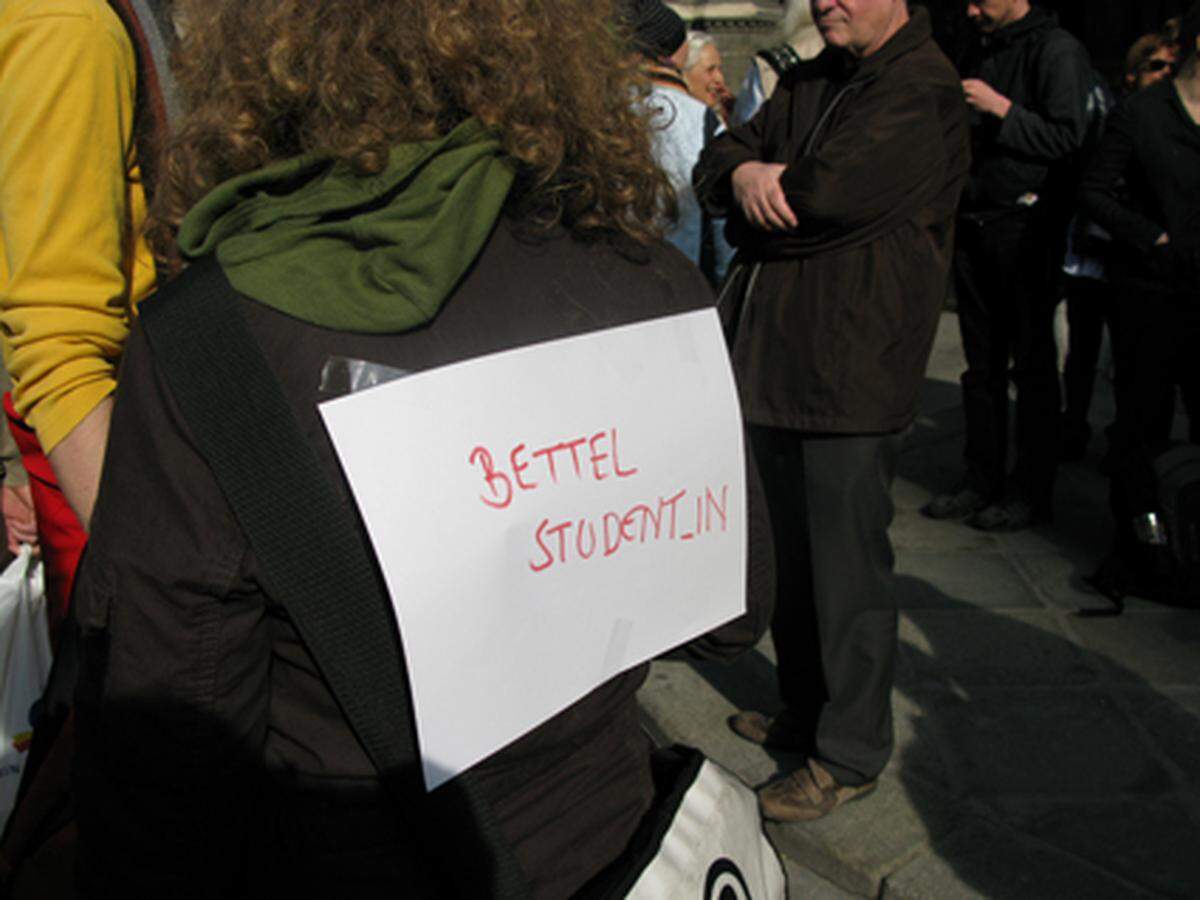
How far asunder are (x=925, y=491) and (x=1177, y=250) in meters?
1.64

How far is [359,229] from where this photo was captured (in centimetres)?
100

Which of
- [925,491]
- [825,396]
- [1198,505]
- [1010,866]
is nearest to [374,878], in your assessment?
[825,396]

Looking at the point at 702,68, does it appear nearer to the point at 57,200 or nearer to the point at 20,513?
the point at 20,513

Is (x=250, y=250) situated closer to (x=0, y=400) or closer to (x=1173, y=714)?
(x=0, y=400)

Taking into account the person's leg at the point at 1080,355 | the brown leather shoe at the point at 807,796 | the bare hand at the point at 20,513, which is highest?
the bare hand at the point at 20,513

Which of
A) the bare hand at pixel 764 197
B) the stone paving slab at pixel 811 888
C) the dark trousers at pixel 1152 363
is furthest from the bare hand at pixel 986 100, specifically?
the stone paving slab at pixel 811 888

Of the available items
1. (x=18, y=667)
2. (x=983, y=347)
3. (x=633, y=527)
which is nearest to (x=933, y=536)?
(x=983, y=347)

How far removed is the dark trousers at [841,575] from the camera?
8.51ft

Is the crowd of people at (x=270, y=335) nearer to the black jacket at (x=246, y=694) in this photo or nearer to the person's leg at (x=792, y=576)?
the black jacket at (x=246, y=694)

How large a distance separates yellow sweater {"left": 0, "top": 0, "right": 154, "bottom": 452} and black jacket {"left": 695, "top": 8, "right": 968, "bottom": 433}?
145cm

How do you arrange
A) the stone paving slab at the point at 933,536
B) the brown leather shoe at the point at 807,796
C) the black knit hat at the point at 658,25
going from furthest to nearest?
1. the stone paving slab at the point at 933,536
2. the black knit hat at the point at 658,25
3. the brown leather shoe at the point at 807,796

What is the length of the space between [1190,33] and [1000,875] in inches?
115

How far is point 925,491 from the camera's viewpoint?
5.15m

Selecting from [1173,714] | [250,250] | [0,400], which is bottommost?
[1173,714]
